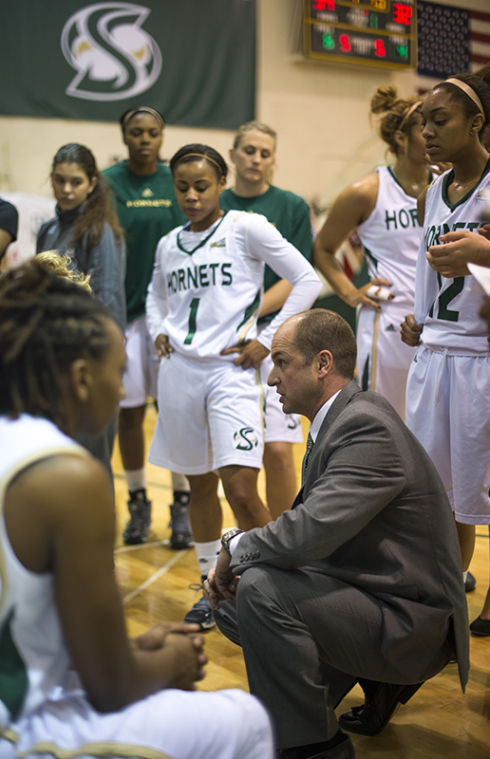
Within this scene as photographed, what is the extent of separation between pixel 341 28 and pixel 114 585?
9.01 meters

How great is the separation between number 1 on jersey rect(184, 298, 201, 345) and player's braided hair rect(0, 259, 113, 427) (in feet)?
6.44

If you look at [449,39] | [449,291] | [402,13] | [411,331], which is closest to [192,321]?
[411,331]

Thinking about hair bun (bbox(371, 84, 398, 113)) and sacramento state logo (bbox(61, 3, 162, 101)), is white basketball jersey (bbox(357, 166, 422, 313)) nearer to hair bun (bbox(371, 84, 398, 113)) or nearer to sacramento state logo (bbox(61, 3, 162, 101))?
hair bun (bbox(371, 84, 398, 113))

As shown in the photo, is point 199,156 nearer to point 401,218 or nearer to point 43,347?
point 401,218

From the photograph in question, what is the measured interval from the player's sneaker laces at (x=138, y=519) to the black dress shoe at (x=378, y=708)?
2.18 meters

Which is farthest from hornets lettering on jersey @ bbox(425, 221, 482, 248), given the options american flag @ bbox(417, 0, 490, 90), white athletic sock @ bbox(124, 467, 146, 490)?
american flag @ bbox(417, 0, 490, 90)

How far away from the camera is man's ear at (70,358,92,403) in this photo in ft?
4.50

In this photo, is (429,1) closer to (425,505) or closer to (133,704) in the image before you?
(425,505)

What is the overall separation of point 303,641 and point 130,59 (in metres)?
7.84

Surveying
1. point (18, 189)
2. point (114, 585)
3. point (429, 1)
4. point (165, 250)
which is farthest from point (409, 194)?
point (429, 1)

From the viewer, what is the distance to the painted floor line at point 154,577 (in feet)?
12.5

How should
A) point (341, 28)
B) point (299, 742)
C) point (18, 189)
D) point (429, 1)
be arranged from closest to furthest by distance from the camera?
point (299, 742) → point (18, 189) → point (341, 28) → point (429, 1)

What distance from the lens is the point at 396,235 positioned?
386 centimetres

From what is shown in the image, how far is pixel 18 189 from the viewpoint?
849 centimetres
